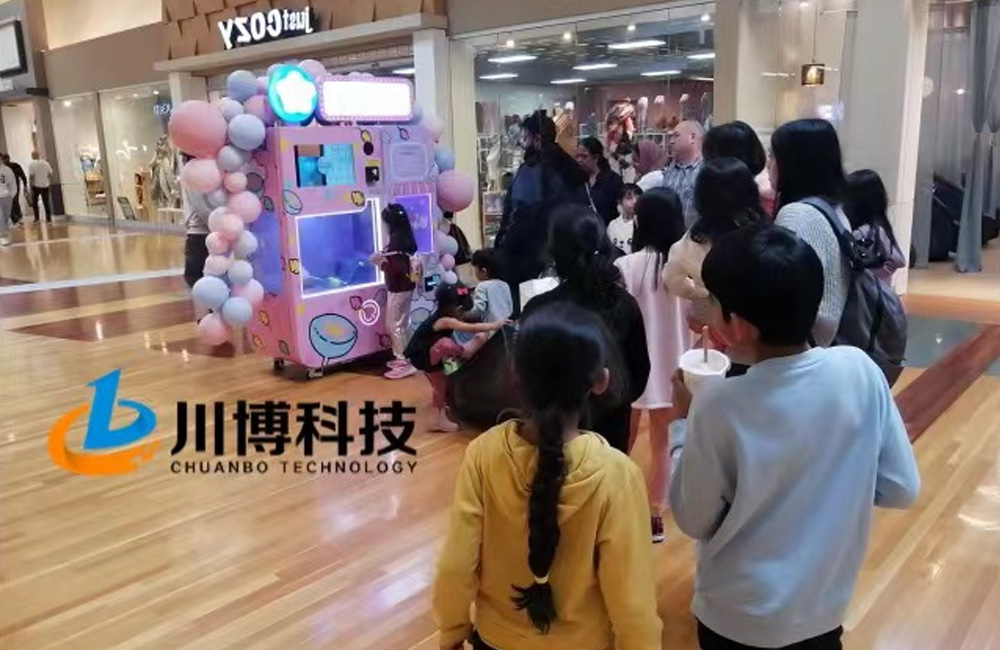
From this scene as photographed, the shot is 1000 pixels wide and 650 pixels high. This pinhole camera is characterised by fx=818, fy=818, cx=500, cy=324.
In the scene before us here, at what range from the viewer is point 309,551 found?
119 inches

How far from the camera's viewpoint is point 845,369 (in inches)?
50.9

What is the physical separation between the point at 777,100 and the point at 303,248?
188 inches

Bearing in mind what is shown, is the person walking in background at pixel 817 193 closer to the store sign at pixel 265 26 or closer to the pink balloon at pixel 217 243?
the pink balloon at pixel 217 243

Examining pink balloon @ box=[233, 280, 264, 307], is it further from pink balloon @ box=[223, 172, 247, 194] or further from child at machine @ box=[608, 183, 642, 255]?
child at machine @ box=[608, 183, 642, 255]

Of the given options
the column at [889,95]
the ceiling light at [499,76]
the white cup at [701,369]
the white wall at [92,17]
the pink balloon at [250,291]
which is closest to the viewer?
the white cup at [701,369]

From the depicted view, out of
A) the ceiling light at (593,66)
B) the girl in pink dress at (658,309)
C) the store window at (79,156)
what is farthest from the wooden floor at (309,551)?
the store window at (79,156)

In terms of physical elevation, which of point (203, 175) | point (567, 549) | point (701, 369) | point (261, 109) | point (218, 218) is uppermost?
point (261, 109)

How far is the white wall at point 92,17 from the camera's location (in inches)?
611

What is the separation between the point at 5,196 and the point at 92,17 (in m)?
5.36

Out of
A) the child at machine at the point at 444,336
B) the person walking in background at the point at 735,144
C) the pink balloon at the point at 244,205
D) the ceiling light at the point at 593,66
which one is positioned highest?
the ceiling light at the point at 593,66

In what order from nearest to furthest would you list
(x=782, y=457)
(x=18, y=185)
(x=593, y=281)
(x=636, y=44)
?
1. (x=782, y=457)
2. (x=593, y=281)
3. (x=636, y=44)
4. (x=18, y=185)

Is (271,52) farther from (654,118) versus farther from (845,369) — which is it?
(845,369)

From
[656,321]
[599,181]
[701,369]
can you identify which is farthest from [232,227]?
[701,369]

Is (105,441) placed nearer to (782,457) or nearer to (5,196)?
(782,457)
